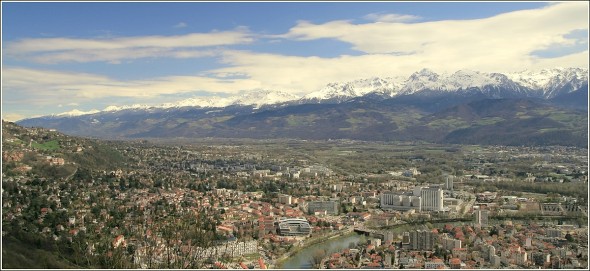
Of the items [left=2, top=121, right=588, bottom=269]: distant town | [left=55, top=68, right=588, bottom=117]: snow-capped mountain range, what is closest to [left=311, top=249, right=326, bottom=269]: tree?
[left=2, top=121, right=588, bottom=269]: distant town

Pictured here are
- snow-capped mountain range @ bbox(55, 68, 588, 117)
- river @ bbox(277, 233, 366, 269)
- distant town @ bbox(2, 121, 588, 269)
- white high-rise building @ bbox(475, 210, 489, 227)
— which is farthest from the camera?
snow-capped mountain range @ bbox(55, 68, 588, 117)

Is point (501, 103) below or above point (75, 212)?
above

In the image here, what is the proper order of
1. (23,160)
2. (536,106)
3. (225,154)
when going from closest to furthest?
(23,160) < (225,154) < (536,106)

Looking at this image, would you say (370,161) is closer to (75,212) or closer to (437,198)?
(437,198)

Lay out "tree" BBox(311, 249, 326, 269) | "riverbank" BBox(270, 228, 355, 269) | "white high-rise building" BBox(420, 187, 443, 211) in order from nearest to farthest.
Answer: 1. "tree" BBox(311, 249, 326, 269)
2. "riverbank" BBox(270, 228, 355, 269)
3. "white high-rise building" BBox(420, 187, 443, 211)

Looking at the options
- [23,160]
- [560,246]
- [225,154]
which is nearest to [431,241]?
[560,246]

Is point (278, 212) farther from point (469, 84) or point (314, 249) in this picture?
point (469, 84)

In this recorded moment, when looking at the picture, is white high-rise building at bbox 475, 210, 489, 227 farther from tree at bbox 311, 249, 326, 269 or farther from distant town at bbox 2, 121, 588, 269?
tree at bbox 311, 249, 326, 269
